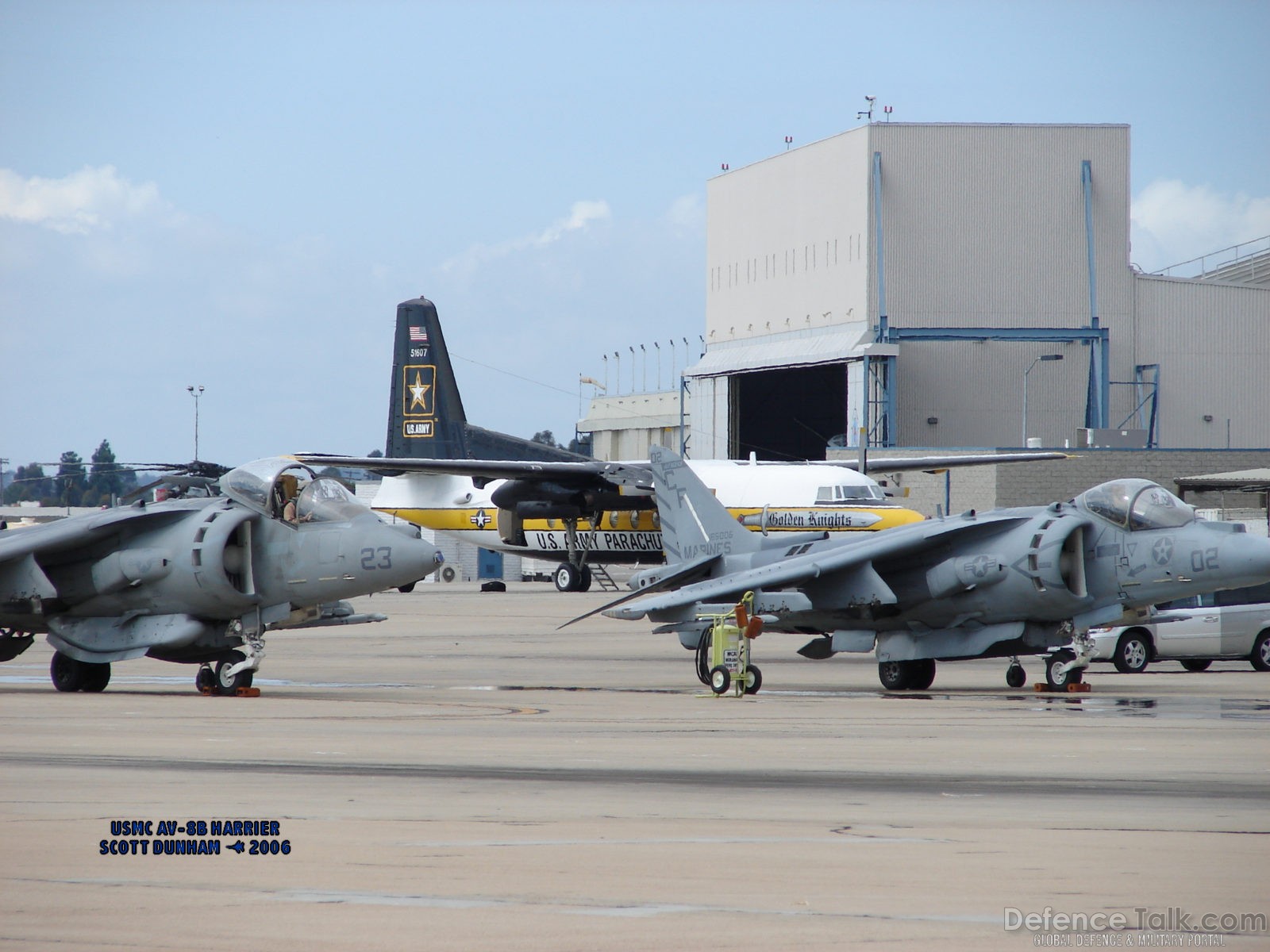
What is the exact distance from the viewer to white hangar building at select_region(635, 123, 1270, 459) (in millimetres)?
63688

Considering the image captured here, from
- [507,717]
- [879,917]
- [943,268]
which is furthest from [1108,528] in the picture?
[943,268]

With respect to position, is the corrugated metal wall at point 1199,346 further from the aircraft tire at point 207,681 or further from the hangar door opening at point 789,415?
the aircraft tire at point 207,681

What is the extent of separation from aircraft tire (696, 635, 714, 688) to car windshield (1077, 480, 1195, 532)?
5359mm

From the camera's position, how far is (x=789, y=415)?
7900cm

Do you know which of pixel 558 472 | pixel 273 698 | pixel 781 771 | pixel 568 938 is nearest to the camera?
pixel 568 938

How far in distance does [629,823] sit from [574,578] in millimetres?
44118

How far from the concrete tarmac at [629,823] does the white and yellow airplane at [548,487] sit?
79.4 feet

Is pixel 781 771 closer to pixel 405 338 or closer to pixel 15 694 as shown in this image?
pixel 15 694

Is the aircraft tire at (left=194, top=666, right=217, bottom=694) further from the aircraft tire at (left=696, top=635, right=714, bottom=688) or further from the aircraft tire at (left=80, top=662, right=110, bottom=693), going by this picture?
the aircraft tire at (left=696, top=635, right=714, bottom=688)

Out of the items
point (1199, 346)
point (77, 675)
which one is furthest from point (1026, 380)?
point (77, 675)

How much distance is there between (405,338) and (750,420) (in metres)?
26.4

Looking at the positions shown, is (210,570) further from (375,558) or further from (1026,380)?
(1026,380)

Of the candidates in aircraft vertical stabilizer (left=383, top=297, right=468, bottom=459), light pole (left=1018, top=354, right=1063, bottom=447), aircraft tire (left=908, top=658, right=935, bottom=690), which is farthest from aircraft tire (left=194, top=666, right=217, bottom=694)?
light pole (left=1018, top=354, right=1063, bottom=447)

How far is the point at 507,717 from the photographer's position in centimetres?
1554
